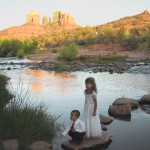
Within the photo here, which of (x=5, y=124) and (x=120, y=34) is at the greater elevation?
(x=120, y=34)

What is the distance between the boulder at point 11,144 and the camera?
6.82 m

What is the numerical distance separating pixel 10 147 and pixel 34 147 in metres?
0.66

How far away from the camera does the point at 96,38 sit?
85.8 meters

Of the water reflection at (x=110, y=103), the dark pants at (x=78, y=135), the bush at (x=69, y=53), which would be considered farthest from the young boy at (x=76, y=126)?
the bush at (x=69, y=53)

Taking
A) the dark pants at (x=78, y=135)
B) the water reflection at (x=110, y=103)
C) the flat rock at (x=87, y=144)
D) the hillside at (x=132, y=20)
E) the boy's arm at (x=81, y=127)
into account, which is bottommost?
the water reflection at (x=110, y=103)

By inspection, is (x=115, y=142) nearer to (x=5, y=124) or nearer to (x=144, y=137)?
(x=144, y=137)

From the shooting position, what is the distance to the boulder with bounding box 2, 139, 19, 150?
6.82 meters

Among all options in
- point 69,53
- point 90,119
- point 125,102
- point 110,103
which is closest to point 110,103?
point 110,103

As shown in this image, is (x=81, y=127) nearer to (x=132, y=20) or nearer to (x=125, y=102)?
(x=125, y=102)

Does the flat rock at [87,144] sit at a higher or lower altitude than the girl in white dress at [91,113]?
lower

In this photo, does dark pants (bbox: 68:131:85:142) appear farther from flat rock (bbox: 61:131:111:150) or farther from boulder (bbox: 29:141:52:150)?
boulder (bbox: 29:141:52:150)

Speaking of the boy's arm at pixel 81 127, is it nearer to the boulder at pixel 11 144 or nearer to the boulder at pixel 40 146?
the boulder at pixel 40 146

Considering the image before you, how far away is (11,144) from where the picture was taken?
22.6ft

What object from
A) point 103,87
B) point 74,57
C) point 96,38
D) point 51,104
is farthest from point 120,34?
point 51,104
